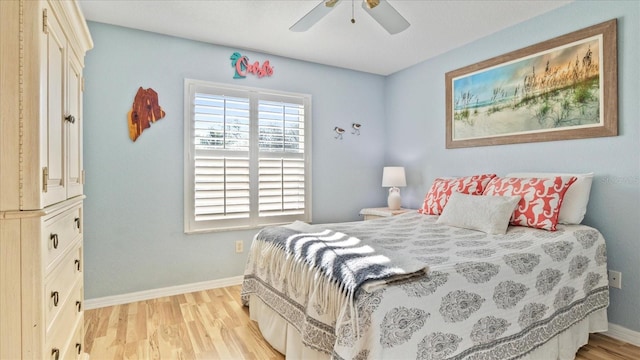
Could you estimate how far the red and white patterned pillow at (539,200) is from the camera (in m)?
2.32

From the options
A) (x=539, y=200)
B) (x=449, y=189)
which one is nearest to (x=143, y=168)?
(x=449, y=189)

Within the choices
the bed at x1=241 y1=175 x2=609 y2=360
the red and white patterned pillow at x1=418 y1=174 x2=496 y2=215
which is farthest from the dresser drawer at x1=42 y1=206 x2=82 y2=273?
the red and white patterned pillow at x1=418 y1=174 x2=496 y2=215

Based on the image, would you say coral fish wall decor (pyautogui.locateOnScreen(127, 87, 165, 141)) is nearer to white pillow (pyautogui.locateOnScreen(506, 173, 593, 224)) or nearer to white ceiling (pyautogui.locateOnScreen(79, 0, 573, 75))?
white ceiling (pyautogui.locateOnScreen(79, 0, 573, 75))

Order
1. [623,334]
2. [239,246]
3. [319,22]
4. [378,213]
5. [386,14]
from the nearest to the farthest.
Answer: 1. [386,14]
2. [623,334]
3. [319,22]
4. [239,246]
5. [378,213]

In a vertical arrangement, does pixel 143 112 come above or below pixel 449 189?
above

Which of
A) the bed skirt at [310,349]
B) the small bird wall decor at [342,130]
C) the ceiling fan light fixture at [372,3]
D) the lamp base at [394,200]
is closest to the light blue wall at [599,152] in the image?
the bed skirt at [310,349]

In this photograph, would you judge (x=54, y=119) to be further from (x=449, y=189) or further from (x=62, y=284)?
(x=449, y=189)

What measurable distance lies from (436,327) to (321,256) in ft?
2.11

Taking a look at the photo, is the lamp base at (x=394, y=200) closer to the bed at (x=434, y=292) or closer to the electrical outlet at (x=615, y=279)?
the bed at (x=434, y=292)

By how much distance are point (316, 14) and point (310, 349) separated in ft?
6.63

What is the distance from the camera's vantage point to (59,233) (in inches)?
53.4

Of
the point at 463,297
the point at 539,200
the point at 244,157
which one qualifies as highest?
the point at 244,157

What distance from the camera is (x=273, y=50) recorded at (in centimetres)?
357

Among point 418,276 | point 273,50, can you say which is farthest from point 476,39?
point 418,276
